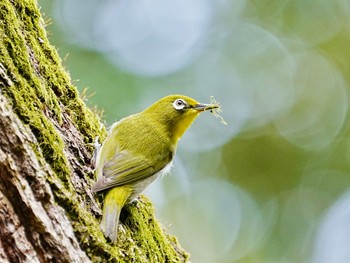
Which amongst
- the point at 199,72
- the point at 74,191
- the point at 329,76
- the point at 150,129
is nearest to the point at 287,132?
the point at 329,76

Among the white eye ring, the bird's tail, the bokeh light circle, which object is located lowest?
the bird's tail

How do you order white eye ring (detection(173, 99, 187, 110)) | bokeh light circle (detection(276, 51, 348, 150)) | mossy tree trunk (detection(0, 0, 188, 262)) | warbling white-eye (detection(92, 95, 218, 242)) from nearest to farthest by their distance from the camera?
mossy tree trunk (detection(0, 0, 188, 262)) < warbling white-eye (detection(92, 95, 218, 242)) < white eye ring (detection(173, 99, 187, 110)) < bokeh light circle (detection(276, 51, 348, 150))

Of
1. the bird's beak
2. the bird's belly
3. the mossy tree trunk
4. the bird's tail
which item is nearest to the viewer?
the mossy tree trunk

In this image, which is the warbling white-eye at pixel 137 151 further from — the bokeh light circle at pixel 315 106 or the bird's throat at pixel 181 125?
the bokeh light circle at pixel 315 106

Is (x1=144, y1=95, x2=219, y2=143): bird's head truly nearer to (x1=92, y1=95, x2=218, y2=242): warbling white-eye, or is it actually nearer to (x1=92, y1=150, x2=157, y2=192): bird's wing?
(x1=92, y1=95, x2=218, y2=242): warbling white-eye

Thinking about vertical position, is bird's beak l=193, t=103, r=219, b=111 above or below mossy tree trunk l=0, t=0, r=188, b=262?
above

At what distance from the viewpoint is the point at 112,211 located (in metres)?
3.61

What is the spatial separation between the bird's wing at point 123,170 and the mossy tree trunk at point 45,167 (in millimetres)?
104

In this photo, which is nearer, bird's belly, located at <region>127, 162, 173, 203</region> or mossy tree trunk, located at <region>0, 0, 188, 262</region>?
mossy tree trunk, located at <region>0, 0, 188, 262</region>

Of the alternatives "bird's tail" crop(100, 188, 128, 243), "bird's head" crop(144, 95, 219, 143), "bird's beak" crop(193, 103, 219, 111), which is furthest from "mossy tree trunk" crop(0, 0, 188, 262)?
"bird's beak" crop(193, 103, 219, 111)

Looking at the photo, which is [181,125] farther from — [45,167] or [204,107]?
[45,167]

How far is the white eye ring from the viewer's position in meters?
4.75

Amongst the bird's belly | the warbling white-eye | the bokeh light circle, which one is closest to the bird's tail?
the warbling white-eye

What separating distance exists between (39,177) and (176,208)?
9.46m
